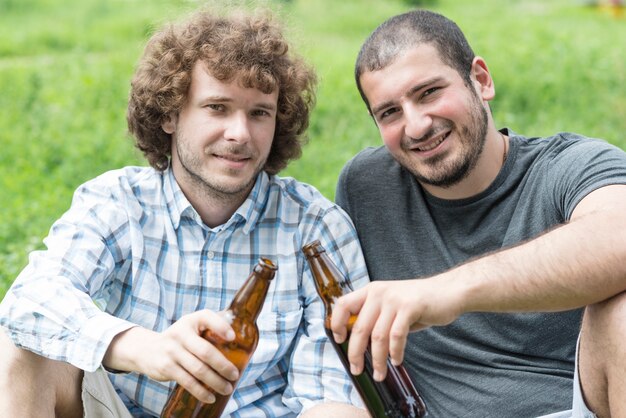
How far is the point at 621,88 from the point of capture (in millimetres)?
8984

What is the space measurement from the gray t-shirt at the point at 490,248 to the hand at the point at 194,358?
101 cm

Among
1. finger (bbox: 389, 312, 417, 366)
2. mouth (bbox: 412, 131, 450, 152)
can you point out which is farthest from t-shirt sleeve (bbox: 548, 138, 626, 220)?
finger (bbox: 389, 312, 417, 366)

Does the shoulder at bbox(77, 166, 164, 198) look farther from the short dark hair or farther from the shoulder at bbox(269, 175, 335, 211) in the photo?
the short dark hair

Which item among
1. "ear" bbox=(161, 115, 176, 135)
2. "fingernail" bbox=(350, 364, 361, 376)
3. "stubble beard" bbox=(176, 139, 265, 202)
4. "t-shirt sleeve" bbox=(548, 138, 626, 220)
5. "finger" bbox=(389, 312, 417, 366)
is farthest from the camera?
"ear" bbox=(161, 115, 176, 135)

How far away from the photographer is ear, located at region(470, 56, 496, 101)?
11.5 feet

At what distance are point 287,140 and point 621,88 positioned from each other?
20.5ft

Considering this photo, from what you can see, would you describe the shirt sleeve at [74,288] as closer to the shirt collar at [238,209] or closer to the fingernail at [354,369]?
the shirt collar at [238,209]

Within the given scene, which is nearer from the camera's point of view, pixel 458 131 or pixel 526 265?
pixel 526 265

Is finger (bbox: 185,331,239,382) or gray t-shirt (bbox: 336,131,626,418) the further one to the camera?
gray t-shirt (bbox: 336,131,626,418)

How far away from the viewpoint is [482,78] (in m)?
3.57

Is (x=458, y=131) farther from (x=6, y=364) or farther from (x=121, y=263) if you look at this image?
(x=6, y=364)

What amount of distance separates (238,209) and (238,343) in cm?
82

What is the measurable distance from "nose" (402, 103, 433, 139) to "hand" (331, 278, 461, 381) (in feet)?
3.12

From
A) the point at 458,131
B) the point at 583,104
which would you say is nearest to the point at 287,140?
the point at 458,131
